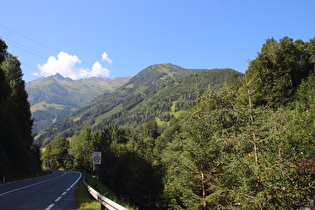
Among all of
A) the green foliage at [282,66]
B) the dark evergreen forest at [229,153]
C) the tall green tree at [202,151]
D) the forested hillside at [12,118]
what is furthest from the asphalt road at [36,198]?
the green foliage at [282,66]

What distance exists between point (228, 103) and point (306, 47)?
52969 mm

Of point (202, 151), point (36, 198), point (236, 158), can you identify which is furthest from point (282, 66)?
point (36, 198)

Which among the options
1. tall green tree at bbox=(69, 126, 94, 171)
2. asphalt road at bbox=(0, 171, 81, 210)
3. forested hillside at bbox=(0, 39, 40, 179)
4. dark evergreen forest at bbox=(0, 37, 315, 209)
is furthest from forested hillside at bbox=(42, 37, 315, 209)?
tall green tree at bbox=(69, 126, 94, 171)

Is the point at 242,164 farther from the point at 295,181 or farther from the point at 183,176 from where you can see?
the point at 183,176

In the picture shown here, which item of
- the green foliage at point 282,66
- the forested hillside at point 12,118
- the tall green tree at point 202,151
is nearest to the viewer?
the tall green tree at point 202,151

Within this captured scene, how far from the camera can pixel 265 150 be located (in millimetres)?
Result: 8469

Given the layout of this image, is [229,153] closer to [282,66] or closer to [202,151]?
[202,151]

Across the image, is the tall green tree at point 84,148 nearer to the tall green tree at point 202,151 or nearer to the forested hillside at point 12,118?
the forested hillside at point 12,118

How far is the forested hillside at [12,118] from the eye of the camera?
99.8ft

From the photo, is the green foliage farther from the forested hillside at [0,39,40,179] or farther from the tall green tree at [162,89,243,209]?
the forested hillside at [0,39,40,179]

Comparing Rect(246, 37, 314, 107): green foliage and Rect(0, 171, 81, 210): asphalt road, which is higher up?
Rect(246, 37, 314, 107): green foliage

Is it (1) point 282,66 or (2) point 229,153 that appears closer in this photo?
(2) point 229,153

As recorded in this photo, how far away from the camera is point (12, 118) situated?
40438 millimetres

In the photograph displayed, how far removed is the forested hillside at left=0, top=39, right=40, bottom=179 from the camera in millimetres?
30406
